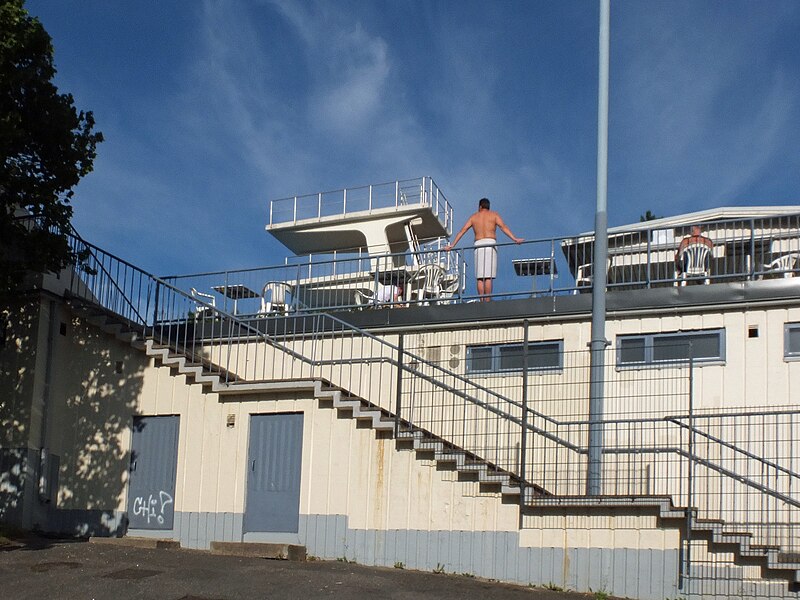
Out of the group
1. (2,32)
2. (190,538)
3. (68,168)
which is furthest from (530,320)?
(2,32)

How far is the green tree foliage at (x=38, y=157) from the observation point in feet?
49.5

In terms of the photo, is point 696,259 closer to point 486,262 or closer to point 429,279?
point 486,262

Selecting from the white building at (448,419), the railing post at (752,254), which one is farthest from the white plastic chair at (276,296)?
the railing post at (752,254)

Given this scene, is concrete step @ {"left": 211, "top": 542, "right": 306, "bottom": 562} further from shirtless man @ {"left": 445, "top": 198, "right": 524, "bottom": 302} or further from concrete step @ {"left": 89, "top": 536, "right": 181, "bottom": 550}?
shirtless man @ {"left": 445, "top": 198, "right": 524, "bottom": 302}

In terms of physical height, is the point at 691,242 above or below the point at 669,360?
above

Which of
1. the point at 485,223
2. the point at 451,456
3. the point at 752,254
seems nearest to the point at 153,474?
the point at 451,456

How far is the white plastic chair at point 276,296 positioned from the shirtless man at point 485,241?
326cm

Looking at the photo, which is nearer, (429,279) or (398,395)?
(398,395)

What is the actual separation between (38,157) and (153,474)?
530 centimetres

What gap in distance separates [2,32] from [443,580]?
9489mm

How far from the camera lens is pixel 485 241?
18266 millimetres

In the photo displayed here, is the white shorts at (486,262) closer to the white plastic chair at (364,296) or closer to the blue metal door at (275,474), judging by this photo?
the white plastic chair at (364,296)

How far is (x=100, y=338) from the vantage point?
1775cm

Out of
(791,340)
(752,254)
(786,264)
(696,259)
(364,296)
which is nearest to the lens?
(791,340)
